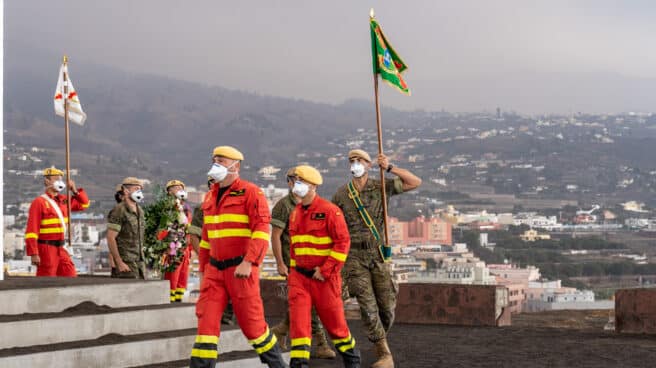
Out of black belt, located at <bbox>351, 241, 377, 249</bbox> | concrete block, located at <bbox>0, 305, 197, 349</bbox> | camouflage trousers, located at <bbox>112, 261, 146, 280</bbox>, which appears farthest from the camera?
camouflage trousers, located at <bbox>112, 261, 146, 280</bbox>

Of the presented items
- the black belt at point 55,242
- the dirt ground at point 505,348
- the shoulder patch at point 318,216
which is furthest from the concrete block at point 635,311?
the black belt at point 55,242

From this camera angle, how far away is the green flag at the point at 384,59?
1288 cm

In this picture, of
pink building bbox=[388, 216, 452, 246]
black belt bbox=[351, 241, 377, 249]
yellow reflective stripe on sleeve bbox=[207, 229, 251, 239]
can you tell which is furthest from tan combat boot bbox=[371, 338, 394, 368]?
pink building bbox=[388, 216, 452, 246]

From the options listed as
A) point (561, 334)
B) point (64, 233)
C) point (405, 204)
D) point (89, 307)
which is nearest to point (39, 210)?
point (64, 233)

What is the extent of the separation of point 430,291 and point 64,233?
526cm

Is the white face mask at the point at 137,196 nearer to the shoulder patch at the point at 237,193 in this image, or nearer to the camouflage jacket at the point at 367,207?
the camouflage jacket at the point at 367,207

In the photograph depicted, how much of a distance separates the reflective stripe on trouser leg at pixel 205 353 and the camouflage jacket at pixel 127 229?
18.4 feet

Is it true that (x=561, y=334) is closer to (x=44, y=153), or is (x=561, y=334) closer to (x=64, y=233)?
(x=64, y=233)

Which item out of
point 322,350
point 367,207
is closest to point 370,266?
point 367,207

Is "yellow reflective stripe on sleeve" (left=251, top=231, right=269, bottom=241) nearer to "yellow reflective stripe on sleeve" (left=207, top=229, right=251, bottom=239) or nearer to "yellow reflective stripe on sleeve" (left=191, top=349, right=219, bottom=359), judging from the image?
"yellow reflective stripe on sleeve" (left=207, top=229, right=251, bottom=239)

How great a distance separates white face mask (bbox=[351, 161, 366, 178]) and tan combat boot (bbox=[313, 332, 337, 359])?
5.94 feet

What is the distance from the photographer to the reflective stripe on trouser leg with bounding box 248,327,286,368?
30.4 feet

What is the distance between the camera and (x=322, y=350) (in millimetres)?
12297

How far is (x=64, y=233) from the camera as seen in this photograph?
15.3 metres
